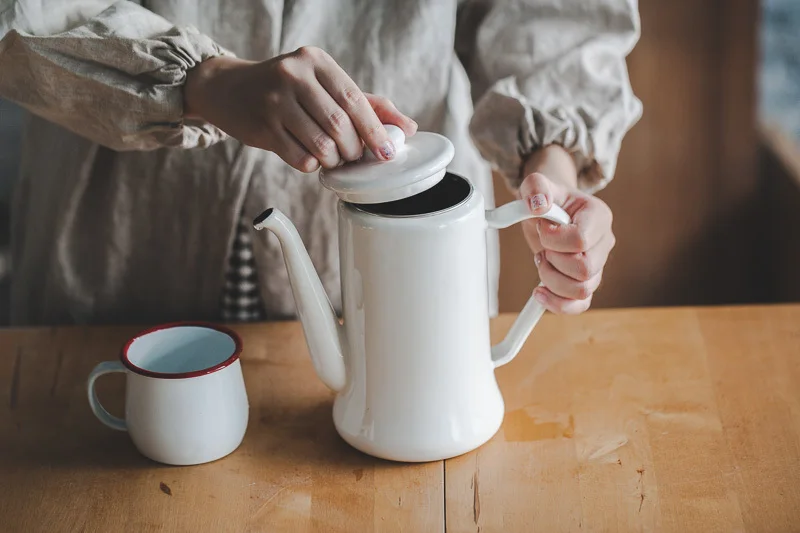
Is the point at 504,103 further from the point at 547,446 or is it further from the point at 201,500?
the point at 201,500

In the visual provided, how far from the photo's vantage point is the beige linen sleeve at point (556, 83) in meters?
0.93

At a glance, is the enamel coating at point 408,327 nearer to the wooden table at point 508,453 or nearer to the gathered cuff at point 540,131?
the wooden table at point 508,453

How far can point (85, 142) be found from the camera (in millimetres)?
983

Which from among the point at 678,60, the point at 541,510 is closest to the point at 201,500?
the point at 541,510

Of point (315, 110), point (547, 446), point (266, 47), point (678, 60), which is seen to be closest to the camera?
point (315, 110)

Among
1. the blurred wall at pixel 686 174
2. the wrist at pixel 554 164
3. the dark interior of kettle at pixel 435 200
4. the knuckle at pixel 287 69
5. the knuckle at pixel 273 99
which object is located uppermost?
the knuckle at pixel 287 69

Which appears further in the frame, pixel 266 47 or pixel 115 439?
pixel 266 47

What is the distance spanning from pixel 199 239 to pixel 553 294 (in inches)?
17.2

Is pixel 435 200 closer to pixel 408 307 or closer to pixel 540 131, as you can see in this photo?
pixel 408 307

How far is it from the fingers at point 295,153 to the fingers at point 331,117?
0.03m

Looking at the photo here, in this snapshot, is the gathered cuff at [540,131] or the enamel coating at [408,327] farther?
the gathered cuff at [540,131]

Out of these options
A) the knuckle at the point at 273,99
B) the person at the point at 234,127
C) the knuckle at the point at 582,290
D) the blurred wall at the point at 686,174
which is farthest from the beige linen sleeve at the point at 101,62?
the blurred wall at the point at 686,174

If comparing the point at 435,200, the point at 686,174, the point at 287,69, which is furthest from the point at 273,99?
the point at 686,174

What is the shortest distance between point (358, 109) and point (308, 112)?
0.04 metres
